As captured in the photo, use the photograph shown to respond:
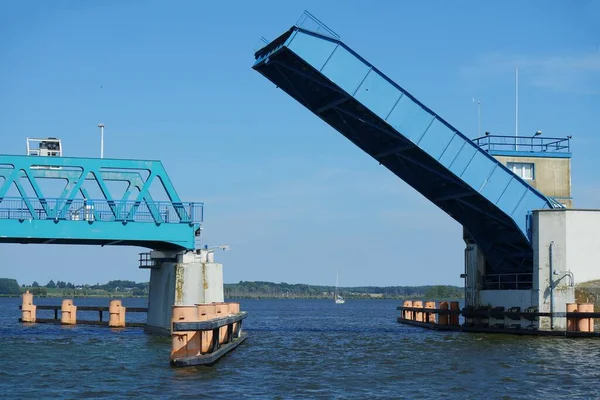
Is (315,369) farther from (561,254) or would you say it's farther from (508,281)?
(508,281)

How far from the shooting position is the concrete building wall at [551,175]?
117 ft

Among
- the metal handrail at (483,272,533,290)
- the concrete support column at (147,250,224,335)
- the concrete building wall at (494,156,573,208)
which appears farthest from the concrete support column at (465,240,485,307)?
the concrete support column at (147,250,224,335)

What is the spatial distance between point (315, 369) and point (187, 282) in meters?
10.5

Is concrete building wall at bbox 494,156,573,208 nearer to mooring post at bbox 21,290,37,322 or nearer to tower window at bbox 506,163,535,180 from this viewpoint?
tower window at bbox 506,163,535,180

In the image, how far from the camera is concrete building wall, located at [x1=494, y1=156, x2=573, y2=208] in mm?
35750

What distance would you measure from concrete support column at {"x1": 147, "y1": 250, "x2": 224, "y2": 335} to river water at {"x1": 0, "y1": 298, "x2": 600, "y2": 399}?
160 cm

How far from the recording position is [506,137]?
118 ft

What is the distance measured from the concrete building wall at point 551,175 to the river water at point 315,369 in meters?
6.56

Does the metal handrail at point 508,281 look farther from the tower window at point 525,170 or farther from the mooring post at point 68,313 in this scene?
the mooring post at point 68,313

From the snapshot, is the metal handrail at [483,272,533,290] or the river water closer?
the river water

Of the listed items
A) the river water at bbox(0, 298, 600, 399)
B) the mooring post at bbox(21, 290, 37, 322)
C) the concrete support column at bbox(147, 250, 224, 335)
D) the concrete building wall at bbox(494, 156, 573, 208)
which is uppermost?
the concrete building wall at bbox(494, 156, 573, 208)

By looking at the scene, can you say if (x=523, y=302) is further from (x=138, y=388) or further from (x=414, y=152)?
(x=138, y=388)

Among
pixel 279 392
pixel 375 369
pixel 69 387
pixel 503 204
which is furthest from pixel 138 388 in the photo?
pixel 503 204

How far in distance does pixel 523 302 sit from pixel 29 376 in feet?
62.6
